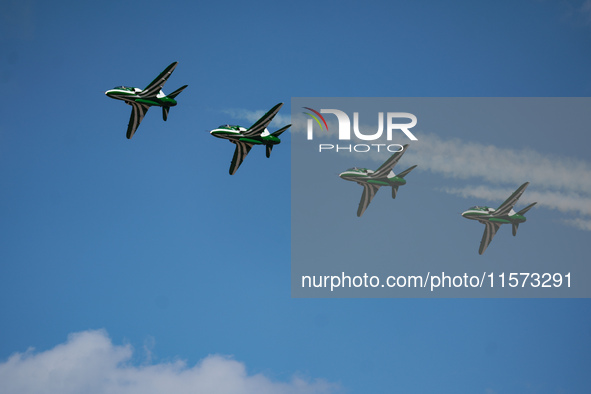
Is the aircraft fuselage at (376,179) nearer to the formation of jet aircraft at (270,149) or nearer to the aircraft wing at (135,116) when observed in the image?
the formation of jet aircraft at (270,149)

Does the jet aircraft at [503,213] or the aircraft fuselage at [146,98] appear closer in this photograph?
the aircraft fuselage at [146,98]

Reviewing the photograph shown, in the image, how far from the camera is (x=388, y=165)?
139 meters

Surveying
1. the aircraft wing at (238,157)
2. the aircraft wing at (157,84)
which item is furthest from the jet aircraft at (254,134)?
the aircraft wing at (157,84)

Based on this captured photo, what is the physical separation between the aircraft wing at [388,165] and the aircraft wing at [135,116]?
32.1 metres

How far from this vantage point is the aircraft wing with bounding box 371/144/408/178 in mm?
138750

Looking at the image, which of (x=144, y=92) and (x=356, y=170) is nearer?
(x=144, y=92)

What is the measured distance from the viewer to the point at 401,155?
139 meters

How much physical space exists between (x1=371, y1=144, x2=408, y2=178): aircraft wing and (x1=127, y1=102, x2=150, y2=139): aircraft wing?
32.1 metres

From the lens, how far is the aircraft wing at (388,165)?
139m

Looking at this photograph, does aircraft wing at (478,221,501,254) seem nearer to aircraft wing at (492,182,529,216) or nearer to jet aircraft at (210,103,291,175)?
aircraft wing at (492,182,529,216)

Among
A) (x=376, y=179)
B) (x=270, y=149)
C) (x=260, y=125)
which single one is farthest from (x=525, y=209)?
(x=260, y=125)

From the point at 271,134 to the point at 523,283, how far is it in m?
37.2

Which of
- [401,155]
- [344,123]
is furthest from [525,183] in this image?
[344,123]

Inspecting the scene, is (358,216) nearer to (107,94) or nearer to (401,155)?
(401,155)
